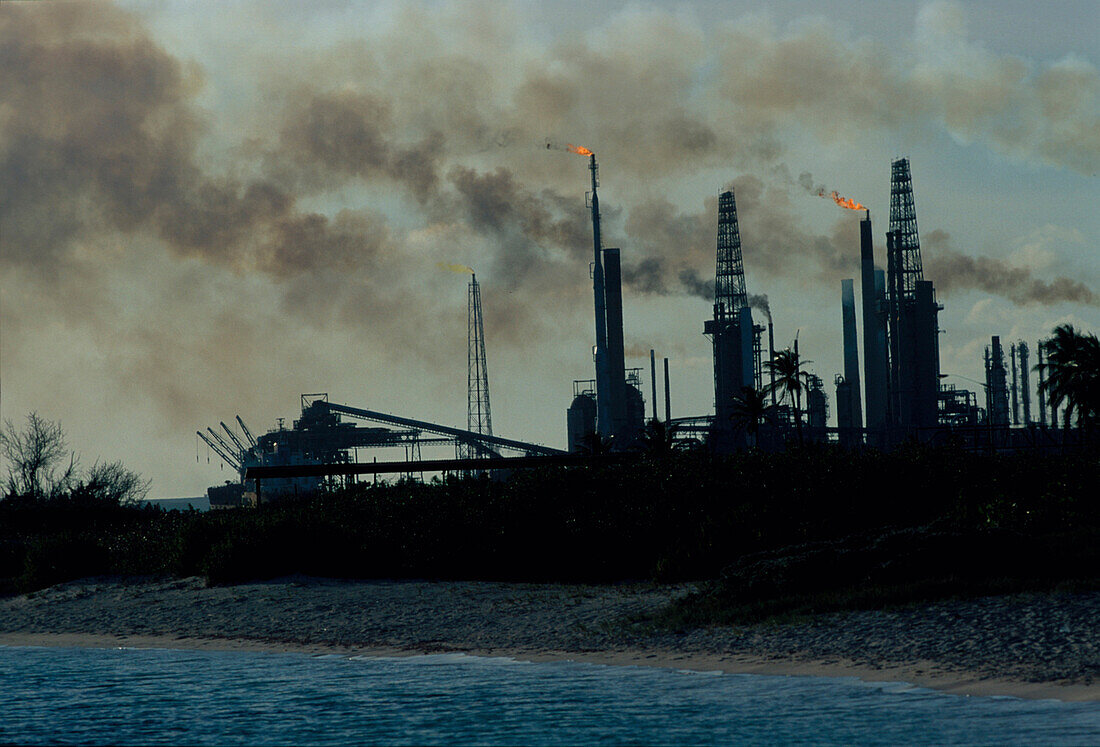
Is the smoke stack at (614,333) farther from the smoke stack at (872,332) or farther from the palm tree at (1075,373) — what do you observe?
the palm tree at (1075,373)

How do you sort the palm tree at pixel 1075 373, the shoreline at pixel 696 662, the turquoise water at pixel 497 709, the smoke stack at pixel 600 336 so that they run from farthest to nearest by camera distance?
the smoke stack at pixel 600 336
the palm tree at pixel 1075 373
the shoreline at pixel 696 662
the turquoise water at pixel 497 709

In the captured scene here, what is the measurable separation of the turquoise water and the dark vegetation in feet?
13.8

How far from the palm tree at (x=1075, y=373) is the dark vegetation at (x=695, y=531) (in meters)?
36.4

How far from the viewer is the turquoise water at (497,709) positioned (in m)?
12.9

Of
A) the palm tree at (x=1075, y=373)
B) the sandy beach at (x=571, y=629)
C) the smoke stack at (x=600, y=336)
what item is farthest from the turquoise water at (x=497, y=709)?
the smoke stack at (x=600, y=336)

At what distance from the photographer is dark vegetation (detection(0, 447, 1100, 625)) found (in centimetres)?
2011

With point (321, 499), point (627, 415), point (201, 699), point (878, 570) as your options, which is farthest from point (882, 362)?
point (201, 699)

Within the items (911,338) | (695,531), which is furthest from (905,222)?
(695,531)

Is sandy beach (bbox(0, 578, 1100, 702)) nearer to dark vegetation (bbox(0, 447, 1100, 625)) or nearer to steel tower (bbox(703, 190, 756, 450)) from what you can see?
dark vegetation (bbox(0, 447, 1100, 625))

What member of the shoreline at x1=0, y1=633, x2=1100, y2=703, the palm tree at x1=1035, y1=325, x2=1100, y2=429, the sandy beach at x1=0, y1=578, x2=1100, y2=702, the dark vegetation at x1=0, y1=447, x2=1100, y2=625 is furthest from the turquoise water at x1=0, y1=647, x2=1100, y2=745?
the palm tree at x1=1035, y1=325, x2=1100, y2=429

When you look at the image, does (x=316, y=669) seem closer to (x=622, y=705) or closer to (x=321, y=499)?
(x=622, y=705)

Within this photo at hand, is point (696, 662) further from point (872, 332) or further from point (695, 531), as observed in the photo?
point (872, 332)

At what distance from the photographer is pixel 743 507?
26.1 meters

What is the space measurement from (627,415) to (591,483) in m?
92.5
